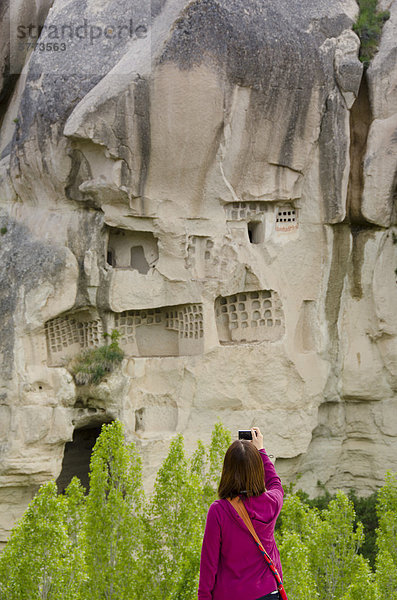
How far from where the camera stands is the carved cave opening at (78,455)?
19219 mm

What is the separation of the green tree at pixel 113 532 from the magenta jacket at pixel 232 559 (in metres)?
5.61

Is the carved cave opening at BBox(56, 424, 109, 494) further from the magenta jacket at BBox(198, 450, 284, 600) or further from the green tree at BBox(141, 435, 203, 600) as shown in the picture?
the magenta jacket at BBox(198, 450, 284, 600)

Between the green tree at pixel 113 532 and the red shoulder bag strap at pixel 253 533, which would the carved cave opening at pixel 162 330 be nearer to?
the green tree at pixel 113 532

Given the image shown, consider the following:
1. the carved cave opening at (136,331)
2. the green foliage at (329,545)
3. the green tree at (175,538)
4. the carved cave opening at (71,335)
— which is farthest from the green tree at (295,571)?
the carved cave opening at (71,335)

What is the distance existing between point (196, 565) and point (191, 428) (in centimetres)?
716

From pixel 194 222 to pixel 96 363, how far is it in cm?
355

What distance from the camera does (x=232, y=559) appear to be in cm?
529

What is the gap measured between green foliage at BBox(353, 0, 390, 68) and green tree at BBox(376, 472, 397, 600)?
9483mm

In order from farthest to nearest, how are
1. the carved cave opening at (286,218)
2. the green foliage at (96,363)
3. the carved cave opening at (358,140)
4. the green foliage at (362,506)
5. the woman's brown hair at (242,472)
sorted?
the green foliage at (362,506) < the carved cave opening at (358,140) < the carved cave opening at (286,218) < the green foliage at (96,363) < the woman's brown hair at (242,472)

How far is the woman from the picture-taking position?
5230 millimetres

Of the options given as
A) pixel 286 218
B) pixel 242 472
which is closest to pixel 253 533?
pixel 242 472

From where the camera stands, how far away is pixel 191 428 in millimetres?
17188

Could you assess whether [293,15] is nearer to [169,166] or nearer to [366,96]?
[366,96]

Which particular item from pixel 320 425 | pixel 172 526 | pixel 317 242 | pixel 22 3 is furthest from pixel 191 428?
pixel 22 3
